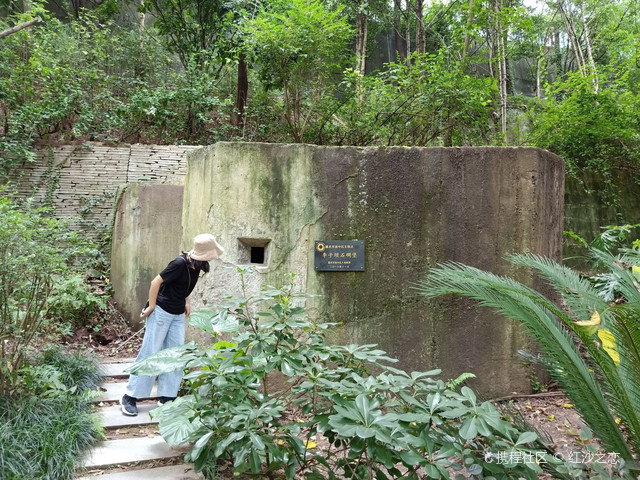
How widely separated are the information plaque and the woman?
0.81m

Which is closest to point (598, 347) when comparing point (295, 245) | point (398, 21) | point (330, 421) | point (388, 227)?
point (330, 421)

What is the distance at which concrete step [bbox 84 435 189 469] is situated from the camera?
8.86 ft

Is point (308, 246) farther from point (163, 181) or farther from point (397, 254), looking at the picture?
point (163, 181)

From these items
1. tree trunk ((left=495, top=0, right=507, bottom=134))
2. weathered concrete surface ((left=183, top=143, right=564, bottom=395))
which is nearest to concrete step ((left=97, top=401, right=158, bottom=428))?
weathered concrete surface ((left=183, top=143, right=564, bottom=395))

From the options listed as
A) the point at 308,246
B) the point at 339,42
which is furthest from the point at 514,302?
the point at 339,42

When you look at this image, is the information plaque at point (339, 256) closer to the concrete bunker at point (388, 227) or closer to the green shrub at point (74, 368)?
the concrete bunker at point (388, 227)

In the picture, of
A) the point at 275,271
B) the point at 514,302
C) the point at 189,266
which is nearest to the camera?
the point at 514,302

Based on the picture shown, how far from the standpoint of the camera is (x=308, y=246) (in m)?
3.57

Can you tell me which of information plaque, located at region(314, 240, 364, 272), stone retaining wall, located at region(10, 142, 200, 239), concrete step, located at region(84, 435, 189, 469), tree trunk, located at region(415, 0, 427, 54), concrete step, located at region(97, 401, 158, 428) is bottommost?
concrete step, located at region(84, 435, 189, 469)

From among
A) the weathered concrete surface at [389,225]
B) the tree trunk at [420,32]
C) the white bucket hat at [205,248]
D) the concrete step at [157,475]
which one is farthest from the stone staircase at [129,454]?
the tree trunk at [420,32]

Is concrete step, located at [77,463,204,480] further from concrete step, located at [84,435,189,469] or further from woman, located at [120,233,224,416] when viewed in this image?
woman, located at [120,233,224,416]

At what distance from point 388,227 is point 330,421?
7.13 feet

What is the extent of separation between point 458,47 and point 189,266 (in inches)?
232

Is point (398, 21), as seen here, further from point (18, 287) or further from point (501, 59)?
point (18, 287)
